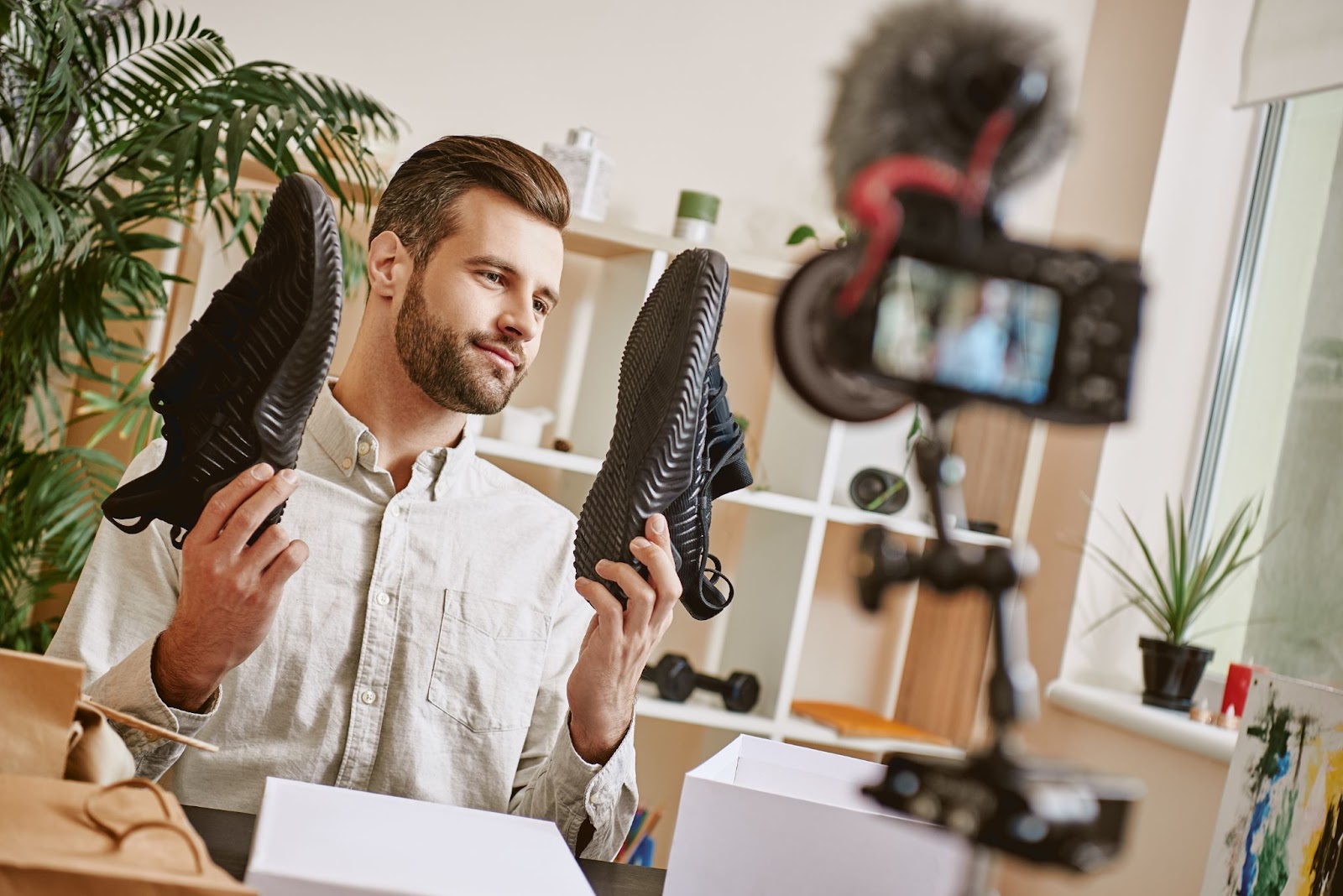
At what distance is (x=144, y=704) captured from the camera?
1000mm

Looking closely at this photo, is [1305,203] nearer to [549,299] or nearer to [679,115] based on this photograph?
[679,115]

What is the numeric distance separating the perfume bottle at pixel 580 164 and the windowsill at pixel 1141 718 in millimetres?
1388

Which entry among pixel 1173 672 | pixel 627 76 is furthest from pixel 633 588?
pixel 627 76

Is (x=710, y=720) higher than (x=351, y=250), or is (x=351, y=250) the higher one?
(x=351, y=250)

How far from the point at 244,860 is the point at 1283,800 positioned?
0.79 m

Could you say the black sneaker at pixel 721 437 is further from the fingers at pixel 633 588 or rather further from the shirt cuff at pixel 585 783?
the shirt cuff at pixel 585 783

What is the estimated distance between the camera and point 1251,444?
254cm

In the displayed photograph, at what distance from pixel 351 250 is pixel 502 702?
116cm

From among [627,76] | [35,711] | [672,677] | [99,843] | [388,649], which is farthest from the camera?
[627,76]

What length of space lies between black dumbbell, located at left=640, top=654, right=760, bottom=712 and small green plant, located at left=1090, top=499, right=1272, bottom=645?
76 cm

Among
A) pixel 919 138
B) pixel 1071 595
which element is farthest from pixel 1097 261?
pixel 1071 595

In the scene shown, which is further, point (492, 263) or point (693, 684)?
point (693, 684)

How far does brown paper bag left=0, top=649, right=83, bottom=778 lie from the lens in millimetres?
681

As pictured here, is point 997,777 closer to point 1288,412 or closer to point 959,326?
point 959,326
